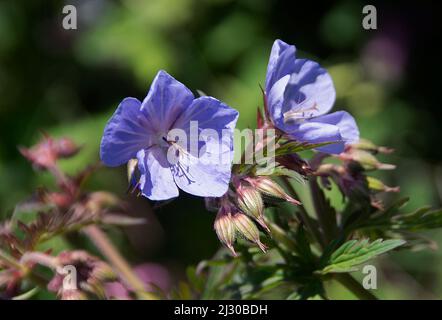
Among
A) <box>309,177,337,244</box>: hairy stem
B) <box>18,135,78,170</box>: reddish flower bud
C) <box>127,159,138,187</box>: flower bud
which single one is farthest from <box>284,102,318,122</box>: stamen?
<box>18,135,78,170</box>: reddish flower bud

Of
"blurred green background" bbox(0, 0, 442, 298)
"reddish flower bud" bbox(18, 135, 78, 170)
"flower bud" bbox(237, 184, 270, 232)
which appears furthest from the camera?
"blurred green background" bbox(0, 0, 442, 298)

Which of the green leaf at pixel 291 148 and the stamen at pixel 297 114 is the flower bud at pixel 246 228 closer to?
the green leaf at pixel 291 148

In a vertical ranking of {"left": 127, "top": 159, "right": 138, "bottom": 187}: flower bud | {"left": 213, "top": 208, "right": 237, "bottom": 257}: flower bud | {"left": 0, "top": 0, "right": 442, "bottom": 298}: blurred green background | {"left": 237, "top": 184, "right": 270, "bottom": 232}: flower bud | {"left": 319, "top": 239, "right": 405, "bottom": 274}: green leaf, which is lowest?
{"left": 319, "top": 239, "right": 405, "bottom": 274}: green leaf

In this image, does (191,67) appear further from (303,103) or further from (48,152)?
(303,103)

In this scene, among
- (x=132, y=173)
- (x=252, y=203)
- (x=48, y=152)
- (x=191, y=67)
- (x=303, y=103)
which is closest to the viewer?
(x=252, y=203)

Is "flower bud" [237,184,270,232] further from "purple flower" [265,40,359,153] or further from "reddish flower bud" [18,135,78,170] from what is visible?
"reddish flower bud" [18,135,78,170]

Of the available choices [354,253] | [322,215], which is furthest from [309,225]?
[354,253]

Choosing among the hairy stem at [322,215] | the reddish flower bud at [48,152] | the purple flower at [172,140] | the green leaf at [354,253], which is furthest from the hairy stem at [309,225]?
the reddish flower bud at [48,152]
